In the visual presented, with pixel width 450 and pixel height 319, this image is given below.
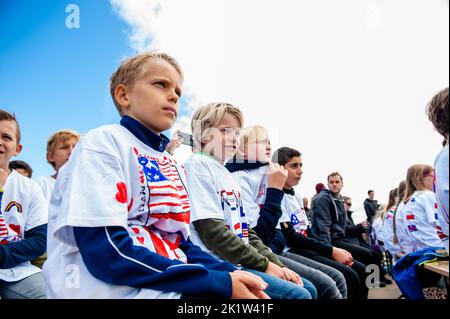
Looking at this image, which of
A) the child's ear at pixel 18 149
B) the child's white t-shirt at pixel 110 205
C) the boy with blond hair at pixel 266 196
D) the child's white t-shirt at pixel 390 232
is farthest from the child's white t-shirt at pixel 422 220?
the child's ear at pixel 18 149

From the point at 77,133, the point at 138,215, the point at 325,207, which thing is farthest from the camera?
the point at 325,207

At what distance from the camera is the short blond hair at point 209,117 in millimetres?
1652

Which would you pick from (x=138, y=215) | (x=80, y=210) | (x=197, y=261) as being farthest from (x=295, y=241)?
(x=80, y=210)

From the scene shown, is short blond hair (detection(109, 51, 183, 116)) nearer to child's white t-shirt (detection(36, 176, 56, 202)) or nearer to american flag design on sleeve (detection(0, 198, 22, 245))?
american flag design on sleeve (detection(0, 198, 22, 245))

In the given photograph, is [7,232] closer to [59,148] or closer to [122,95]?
[59,148]

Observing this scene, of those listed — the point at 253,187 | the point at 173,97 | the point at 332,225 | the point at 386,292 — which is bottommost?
the point at 386,292

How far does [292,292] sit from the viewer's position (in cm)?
130

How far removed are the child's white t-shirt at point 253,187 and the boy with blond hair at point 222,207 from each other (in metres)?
0.23

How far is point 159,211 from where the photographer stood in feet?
2.86

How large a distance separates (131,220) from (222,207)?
66cm

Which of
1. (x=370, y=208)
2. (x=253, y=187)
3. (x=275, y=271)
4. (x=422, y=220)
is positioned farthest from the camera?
(x=370, y=208)

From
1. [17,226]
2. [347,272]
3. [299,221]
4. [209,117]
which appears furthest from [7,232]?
[347,272]
